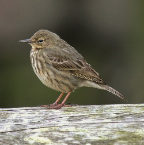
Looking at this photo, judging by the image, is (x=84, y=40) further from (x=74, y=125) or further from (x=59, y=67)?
(x=74, y=125)

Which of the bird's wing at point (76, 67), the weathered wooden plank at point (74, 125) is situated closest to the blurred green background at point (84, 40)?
the bird's wing at point (76, 67)

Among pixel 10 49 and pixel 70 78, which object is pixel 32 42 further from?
pixel 10 49

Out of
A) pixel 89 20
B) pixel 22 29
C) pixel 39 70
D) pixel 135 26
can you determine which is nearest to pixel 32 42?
pixel 39 70

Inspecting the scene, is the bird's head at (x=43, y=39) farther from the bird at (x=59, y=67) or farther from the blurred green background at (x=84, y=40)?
the blurred green background at (x=84, y=40)

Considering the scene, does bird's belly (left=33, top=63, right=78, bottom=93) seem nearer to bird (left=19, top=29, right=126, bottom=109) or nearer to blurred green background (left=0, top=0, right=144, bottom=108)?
bird (left=19, top=29, right=126, bottom=109)

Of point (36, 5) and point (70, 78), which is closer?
point (70, 78)

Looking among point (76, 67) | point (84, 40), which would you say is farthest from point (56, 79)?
point (84, 40)

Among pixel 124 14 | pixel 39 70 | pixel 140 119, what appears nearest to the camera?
pixel 140 119

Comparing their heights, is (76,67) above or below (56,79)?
above
